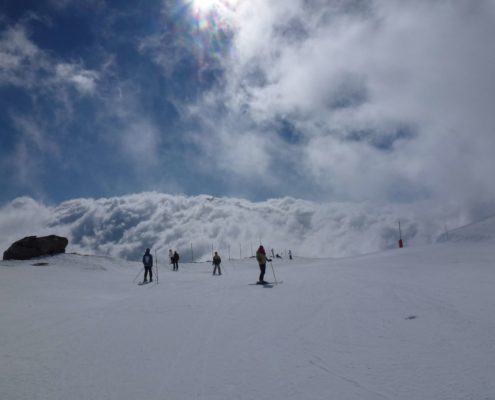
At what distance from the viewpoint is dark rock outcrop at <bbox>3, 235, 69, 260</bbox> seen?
33.7 metres

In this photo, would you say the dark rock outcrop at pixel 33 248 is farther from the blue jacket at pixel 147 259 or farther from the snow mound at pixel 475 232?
the snow mound at pixel 475 232

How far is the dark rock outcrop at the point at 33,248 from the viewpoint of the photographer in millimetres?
33688

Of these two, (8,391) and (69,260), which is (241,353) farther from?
(69,260)

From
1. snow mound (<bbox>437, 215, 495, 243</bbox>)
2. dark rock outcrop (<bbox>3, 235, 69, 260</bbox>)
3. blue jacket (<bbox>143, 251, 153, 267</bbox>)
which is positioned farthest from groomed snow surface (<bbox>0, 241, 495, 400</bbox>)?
dark rock outcrop (<bbox>3, 235, 69, 260</bbox>)

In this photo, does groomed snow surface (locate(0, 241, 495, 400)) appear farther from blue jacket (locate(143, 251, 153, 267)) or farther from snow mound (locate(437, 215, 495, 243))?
snow mound (locate(437, 215, 495, 243))

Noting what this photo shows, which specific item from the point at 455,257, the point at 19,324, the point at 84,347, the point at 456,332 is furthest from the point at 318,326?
the point at 455,257

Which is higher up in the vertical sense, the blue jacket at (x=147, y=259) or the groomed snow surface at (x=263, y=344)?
the blue jacket at (x=147, y=259)

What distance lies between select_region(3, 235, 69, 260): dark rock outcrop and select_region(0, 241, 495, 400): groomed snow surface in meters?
22.4

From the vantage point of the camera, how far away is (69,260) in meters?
32.1

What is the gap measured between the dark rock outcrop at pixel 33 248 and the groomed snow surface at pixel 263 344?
22.4 metres

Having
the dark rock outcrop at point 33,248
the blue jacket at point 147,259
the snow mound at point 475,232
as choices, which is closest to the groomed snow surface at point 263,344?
the blue jacket at point 147,259

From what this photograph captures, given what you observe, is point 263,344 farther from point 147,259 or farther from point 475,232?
point 475,232

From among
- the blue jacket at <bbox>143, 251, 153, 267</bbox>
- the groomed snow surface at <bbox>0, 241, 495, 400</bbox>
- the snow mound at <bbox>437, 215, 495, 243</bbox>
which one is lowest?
the groomed snow surface at <bbox>0, 241, 495, 400</bbox>

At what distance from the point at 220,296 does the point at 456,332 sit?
809cm
